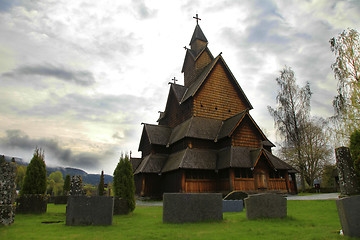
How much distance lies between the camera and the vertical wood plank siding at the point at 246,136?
24388 millimetres

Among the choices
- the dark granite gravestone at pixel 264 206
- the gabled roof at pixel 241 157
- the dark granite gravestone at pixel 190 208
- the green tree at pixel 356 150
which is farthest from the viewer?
the gabled roof at pixel 241 157

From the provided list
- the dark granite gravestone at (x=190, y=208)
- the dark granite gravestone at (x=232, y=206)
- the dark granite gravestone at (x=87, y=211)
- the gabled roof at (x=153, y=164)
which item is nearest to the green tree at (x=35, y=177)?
the dark granite gravestone at (x=87, y=211)

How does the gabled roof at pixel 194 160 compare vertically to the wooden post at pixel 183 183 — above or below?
above

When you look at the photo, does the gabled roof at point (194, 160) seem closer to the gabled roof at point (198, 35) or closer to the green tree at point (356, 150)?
the green tree at point (356, 150)

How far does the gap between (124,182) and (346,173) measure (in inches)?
448

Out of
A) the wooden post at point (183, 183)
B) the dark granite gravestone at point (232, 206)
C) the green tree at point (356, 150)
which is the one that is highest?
the green tree at point (356, 150)

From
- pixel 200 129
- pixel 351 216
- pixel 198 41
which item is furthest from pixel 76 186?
pixel 198 41

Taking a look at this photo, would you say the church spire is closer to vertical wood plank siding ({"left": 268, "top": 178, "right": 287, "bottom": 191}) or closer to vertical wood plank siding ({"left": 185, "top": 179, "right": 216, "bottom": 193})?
vertical wood plank siding ({"left": 185, "top": 179, "right": 216, "bottom": 193})

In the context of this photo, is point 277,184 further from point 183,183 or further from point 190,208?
point 190,208

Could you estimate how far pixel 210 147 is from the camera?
2583 centimetres

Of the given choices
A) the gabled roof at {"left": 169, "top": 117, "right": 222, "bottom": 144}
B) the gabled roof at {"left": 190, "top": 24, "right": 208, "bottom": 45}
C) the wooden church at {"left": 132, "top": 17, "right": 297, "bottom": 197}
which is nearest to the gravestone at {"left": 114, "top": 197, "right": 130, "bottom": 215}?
the wooden church at {"left": 132, "top": 17, "right": 297, "bottom": 197}

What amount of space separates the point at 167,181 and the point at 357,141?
17922mm

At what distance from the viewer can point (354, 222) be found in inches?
245

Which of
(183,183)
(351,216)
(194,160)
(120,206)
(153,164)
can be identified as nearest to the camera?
(351,216)
